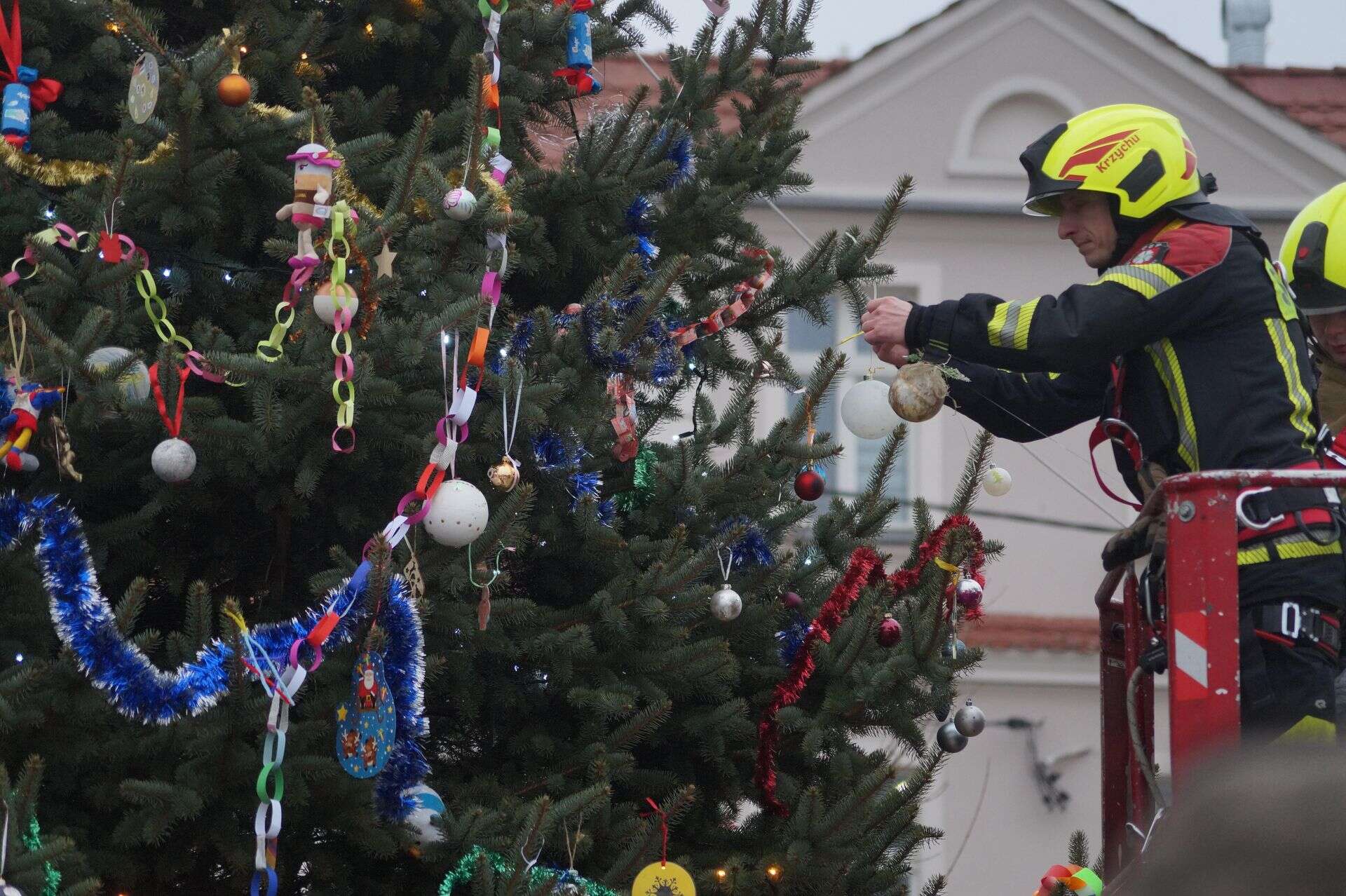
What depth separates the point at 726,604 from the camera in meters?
4.39

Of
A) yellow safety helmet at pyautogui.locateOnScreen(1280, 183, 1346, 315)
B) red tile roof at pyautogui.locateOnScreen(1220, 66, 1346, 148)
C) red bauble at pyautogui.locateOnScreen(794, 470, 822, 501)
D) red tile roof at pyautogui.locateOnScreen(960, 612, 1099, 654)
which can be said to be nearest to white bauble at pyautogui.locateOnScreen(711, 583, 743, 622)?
red bauble at pyautogui.locateOnScreen(794, 470, 822, 501)

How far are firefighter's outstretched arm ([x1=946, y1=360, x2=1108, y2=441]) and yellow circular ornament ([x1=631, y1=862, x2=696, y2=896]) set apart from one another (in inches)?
54.2

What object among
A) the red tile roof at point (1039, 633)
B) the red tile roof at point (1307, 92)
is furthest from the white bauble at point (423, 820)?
the red tile roof at point (1307, 92)

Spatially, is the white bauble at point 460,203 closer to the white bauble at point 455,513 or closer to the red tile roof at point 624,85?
the white bauble at point 455,513

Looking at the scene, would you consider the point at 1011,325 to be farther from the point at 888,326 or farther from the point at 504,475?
the point at 504,475

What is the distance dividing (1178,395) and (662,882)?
1602 mm

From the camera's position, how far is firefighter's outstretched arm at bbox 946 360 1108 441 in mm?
4387

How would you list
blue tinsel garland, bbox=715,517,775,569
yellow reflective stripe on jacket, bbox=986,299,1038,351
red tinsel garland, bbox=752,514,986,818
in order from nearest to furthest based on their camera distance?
yellow reflective stripe on jacket, bbox=986,299,1038,351
red tinsel garland, bbox=752,514,986,818
blue tinsel garland, bbox=715,517,775,569

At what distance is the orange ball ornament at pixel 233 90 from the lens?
387cm

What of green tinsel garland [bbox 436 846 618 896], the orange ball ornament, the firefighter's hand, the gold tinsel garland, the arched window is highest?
the arched window

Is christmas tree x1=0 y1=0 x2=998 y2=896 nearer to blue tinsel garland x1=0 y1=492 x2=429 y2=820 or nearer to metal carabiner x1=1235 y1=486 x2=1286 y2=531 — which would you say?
blue tinsel garland x1=0 y1=492 x2=429 y2=820

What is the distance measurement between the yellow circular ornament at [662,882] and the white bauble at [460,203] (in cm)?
156

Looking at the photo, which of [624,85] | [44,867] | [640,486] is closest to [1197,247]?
[640,486]

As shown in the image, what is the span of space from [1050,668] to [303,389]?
9.60m
